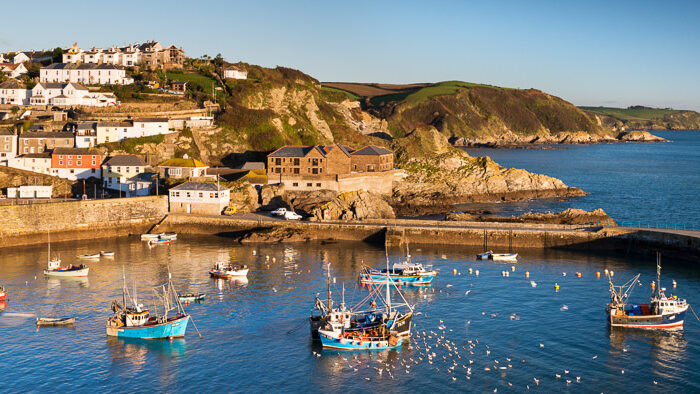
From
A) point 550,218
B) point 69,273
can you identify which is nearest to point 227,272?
point 69,273

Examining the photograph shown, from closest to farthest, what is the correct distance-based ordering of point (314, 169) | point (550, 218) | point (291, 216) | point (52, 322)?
point (52, 322), point (550, 218), point (291, 216), point (314, 169)

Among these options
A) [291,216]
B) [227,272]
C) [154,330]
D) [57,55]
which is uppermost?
[57,55]

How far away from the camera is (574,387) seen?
1629 inches

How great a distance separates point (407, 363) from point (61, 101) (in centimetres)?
10862

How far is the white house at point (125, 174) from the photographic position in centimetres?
10225

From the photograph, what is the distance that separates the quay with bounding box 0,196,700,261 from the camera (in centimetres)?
7981

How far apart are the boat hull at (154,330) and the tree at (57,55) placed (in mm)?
128491

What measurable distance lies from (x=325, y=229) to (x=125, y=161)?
3931 centimetres

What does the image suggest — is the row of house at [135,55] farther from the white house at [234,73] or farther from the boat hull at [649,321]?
the boat hull at [649,321]

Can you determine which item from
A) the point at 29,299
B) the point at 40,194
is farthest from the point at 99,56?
the point at 29,299

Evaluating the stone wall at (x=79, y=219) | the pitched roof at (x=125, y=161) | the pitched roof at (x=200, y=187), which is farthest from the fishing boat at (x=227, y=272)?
the pitched roof at (x=125, y=161)

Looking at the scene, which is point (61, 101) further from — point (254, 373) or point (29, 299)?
point (254, 373)

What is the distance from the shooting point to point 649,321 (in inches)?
2064

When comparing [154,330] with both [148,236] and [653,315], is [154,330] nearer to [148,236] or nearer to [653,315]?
[148,236]
